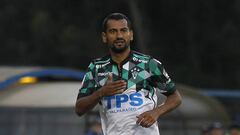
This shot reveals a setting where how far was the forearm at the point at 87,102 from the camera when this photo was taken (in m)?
7.49

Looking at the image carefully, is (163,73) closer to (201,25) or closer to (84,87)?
(84,87)

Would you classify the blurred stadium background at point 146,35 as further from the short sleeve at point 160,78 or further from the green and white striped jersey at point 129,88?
the green and white striped jersey at point 129,88

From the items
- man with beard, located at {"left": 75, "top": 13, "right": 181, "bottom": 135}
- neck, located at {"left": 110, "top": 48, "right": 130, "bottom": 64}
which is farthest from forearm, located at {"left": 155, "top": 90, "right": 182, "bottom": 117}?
neck, located at {"left": 110, "top": 48, "right": 130, "bottom": 64}

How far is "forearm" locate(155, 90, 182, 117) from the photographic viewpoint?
7.55 m

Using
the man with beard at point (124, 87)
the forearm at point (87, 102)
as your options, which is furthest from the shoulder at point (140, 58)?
the forearm at point (87, 102)

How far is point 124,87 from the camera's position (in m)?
7.51

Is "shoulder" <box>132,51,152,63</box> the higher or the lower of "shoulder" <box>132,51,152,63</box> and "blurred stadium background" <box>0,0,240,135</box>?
the higher

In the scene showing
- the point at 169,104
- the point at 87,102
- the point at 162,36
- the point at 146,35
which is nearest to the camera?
the point at 87,102

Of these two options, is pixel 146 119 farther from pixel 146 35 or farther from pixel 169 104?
pixel 146 35

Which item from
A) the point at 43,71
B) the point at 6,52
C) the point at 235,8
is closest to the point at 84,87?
the point at 43,71

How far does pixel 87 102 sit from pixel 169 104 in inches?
26.8

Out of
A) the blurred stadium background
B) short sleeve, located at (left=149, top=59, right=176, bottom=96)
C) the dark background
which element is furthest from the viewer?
the dark background

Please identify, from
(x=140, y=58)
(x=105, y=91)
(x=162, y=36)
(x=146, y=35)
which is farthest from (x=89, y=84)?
(x=162, y=36)

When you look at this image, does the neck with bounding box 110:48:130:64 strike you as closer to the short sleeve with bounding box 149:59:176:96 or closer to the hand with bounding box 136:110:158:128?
the short sleeve with bounding box 149:59:176:96
